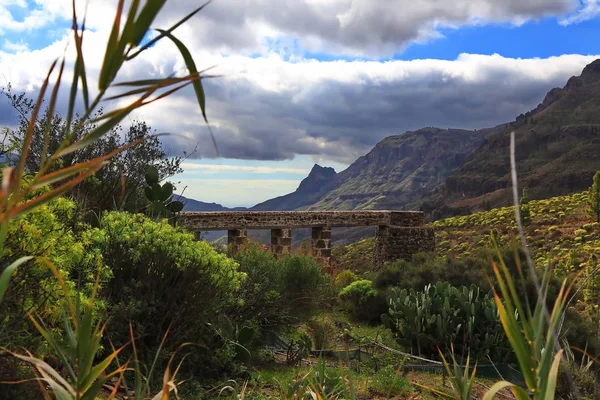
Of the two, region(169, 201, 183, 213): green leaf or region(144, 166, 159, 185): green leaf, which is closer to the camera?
region(144, 166, 159, 185): green leaf

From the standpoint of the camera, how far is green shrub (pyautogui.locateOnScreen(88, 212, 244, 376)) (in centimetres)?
452

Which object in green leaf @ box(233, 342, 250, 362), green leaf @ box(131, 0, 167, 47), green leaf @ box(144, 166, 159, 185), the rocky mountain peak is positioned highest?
the rocky mountain peak

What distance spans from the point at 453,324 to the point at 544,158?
8164cm

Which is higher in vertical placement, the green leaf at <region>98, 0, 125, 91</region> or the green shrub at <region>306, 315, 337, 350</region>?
the green leaf at <region>98, 0, 125, 91</region>

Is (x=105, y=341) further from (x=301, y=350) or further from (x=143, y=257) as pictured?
(x=301, y=350)

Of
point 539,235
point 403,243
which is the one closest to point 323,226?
point 403,243

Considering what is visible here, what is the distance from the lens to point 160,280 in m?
4.73

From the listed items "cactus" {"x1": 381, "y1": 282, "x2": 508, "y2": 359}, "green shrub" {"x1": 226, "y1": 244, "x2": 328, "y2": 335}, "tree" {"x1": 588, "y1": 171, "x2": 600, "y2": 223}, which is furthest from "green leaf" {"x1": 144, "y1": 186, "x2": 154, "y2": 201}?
"tree" {"x1": 588, "y1": 171, "x2": 600, "y2": 223}

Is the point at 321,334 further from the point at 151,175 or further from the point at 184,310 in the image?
the point at 151,175

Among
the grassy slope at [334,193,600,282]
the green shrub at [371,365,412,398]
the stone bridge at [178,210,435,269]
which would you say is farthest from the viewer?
the grassy slope at [334,193,600,282]

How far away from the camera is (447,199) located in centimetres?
9862

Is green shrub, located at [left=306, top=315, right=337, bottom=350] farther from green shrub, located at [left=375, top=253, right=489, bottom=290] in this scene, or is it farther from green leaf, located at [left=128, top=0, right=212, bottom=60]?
green leaf, located at [left=128, top=0, right=212, bottom=60]

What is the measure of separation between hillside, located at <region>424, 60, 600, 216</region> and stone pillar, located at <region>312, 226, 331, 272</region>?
47.2 metres

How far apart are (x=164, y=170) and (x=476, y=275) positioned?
551cm
